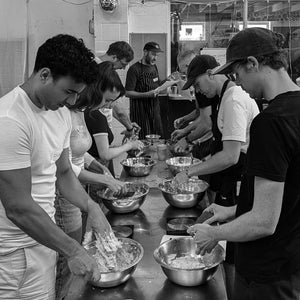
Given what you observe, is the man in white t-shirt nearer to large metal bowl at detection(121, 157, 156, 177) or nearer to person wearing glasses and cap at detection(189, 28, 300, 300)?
person wearing glasses and cap at detection(189, 28, 300, 300)

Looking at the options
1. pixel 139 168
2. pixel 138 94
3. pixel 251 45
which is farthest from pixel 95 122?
pixel 138 94

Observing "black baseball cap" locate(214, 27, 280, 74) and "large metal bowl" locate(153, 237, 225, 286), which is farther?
"large metal bowl" locate(153, 237, 225, 286)

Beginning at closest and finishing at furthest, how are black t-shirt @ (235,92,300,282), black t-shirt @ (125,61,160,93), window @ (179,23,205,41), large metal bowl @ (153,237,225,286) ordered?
black t-shirt @ (235,92,300,282) < large metal bowl @ (153,237,225,286) < black t-shirt @ (125,61,160,93) < window @ (179,23,205,41)

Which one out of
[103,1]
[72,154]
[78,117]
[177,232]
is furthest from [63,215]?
[103,1]

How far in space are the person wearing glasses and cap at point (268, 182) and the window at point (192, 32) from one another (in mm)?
5894

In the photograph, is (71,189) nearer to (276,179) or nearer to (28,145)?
(28,145)

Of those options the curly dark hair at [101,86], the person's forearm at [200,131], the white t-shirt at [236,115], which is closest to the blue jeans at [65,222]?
the curly dark hair at [101,86]

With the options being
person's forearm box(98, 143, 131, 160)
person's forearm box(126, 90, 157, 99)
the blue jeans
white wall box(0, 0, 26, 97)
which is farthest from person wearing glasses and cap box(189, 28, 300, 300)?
person's forearm box(126, 90, 157, 99)

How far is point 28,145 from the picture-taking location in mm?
1334

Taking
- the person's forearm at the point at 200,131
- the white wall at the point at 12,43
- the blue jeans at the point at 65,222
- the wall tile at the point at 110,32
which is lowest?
the blue jeans at the point at 65,222

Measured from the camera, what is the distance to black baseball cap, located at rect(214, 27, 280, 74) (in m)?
1.31

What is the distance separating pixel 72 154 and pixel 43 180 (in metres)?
0.83

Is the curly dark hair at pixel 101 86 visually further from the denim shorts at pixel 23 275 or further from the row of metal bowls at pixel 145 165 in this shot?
the denim shorts at pixel 23 275

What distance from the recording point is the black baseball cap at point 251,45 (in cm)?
131
